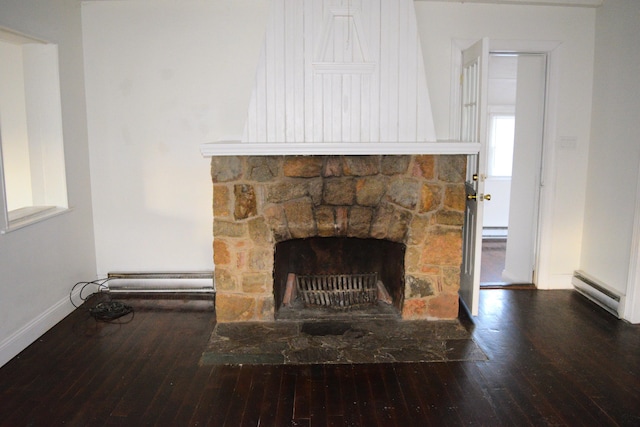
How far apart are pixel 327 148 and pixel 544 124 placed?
2.10 metres

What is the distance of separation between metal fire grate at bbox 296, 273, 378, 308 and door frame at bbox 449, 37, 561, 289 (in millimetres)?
1375

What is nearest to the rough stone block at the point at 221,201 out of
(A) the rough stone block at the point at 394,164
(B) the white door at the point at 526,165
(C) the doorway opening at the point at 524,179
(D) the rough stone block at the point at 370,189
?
(D) the rough stone block at the point at 370,189

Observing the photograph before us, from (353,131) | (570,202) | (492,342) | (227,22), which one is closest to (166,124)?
(227,22)

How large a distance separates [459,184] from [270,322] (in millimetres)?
1624

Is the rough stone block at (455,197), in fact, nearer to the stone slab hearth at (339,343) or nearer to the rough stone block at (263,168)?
the stone slab hearth at (339,343)

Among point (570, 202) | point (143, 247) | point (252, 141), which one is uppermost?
point (252, 141)

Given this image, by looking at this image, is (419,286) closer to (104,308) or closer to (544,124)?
(544,124)

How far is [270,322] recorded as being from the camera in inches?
146

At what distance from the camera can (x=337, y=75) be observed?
138 inches

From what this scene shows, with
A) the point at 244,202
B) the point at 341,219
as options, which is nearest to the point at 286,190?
the point at 244,202

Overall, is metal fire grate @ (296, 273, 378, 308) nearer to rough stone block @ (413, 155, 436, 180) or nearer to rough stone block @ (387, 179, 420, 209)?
rough stone block @ (387, 179, 420, 209)

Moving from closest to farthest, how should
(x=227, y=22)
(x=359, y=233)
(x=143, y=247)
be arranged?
1. (x=359, y=233)
2. (x=227, y=22)
3. (x=143, y=247)

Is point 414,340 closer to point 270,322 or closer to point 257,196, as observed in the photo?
point 270,322

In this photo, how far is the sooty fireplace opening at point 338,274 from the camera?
3981mm
